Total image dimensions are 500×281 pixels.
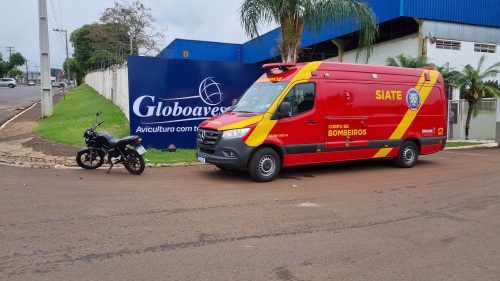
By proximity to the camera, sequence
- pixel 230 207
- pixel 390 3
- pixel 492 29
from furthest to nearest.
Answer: pixel 492 29 → pixel 390 3 → pixel 230 207

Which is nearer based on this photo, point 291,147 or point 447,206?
point 447,206

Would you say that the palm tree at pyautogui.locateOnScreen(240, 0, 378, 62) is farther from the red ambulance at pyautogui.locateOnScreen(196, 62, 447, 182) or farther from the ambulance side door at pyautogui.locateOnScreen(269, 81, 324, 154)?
the ambulance side door at pyautogui.locateOnScreen(269, 81, 324, 154)

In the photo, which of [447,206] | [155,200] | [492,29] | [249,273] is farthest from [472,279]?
[492,29]

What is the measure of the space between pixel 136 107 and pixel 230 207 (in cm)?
691

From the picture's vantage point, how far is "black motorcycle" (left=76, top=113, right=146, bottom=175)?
9852 mm

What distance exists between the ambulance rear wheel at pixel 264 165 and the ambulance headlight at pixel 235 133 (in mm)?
512

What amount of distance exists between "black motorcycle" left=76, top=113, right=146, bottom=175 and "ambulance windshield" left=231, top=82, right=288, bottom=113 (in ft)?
7.79

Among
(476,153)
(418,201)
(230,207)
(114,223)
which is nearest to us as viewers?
(114,223)

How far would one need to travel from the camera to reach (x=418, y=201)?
24.9ft

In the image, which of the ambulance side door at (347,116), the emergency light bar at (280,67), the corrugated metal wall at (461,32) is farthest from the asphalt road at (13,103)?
the corrugated metal wall at (461,32)

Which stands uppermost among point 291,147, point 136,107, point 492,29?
point 492,29

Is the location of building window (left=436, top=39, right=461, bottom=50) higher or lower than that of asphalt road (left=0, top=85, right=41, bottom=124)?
higher

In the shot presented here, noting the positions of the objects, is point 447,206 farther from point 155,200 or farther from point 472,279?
point 155,200

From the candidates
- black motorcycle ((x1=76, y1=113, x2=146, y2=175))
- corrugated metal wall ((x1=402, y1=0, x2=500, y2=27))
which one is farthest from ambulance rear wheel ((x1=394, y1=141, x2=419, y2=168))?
corrugated metal wall ((x1=402, y1=0, x2=500, y2=27))
